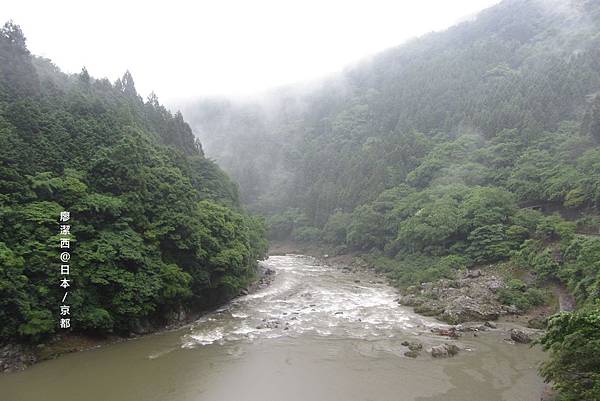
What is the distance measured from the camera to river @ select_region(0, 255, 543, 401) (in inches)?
759

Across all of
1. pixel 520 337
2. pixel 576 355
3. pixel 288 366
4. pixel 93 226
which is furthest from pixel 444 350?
pixel 93 226

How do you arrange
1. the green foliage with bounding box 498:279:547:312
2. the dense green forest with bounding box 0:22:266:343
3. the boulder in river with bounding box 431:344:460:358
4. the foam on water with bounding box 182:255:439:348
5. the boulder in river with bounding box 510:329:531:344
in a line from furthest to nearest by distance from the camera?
the green foliage with bounding box 498:279:547:312
the foam on water with bounding box 182:255:439:348
the boulder in river with bounding box 510:329:531:344
the boulder in river with bounding box 431:344:460:358
the dense green forest with bounding box 0:22:266:343

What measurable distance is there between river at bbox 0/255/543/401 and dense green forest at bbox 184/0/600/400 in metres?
5.50

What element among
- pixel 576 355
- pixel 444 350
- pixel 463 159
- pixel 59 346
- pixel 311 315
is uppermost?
pixel 463 159

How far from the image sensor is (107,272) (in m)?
24.9

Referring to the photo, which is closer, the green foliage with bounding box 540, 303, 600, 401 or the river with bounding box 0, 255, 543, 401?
the green foliage with bounding box 540, 303, 600, 401

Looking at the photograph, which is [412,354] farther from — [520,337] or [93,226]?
[93,226]

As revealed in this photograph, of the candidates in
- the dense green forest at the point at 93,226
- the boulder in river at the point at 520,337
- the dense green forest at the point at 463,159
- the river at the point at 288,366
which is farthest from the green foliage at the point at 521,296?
the dense green forest at the point at 93,226

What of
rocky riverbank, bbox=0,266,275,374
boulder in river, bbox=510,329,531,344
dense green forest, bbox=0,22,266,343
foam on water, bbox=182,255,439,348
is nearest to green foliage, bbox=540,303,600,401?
boulder in river, bbox=510,329,531,344

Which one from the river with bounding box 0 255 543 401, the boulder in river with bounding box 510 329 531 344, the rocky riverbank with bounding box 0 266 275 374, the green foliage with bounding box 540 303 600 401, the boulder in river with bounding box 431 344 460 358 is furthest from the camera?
the boulder in river with bounding box 510 329 531 344

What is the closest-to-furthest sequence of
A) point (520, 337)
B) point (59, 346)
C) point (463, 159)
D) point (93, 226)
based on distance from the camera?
point (59, 346) < point (520, 337) < point (93, 226) < point (463, 159)

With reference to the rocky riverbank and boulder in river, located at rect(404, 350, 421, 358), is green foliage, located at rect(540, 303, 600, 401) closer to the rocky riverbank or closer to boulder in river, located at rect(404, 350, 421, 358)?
boulder in river, located at rect(404, 350, 421, 358)

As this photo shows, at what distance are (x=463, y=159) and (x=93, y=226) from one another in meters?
56.0

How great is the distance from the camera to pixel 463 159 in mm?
67062
